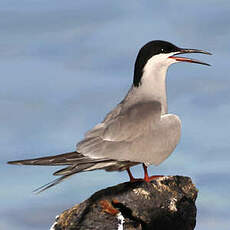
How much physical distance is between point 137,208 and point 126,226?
1.21 ft

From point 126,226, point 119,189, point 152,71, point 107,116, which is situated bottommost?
point 126,226

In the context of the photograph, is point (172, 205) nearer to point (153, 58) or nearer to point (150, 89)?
point (150, 89)

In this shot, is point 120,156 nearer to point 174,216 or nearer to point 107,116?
point 107,116

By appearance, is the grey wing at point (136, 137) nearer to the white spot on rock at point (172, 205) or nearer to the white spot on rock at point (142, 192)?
the white spot on rock at point (142, 192)

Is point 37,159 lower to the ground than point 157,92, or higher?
lower

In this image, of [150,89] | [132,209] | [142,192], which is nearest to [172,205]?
[142,192]

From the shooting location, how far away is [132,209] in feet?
28.4

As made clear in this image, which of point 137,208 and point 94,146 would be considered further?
point 137,208

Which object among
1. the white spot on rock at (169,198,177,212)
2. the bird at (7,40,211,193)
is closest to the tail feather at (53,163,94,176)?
the bird at (7,40,211,193)

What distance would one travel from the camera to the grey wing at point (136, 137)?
797cm

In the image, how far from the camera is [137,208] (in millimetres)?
8672

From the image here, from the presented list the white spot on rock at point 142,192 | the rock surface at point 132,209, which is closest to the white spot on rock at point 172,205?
the rock surface at point 132,209

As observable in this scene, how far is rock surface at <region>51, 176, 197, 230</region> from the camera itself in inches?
342

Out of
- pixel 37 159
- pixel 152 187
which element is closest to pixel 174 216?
pixel 152 187
